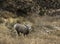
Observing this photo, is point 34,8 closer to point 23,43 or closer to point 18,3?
point 18,3

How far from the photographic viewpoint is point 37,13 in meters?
31.9

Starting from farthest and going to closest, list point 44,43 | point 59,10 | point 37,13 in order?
1. point 59,10
2. point 37,13
3. point 44,43

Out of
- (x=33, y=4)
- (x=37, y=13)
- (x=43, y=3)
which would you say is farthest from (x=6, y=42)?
(x=43, y=3)

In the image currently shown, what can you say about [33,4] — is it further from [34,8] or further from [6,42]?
[6,42]

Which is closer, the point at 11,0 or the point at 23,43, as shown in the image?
the point at 23,43

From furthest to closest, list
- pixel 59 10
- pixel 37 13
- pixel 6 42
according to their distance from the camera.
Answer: pixel 59 10 < pixel 37 13 < pixel 6 42

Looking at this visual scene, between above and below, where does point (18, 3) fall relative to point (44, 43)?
below

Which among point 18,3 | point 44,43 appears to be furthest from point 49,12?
point 44,43

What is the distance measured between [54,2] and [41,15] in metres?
6.48

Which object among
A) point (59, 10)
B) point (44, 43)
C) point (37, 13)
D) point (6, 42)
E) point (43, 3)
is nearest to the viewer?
point (6, 42)

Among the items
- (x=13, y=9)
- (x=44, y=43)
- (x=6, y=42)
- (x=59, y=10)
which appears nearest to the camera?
(x=6, y=42)

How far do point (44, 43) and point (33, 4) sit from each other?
2443cm

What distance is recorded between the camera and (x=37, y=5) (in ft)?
113

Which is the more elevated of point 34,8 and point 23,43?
point 23,43
